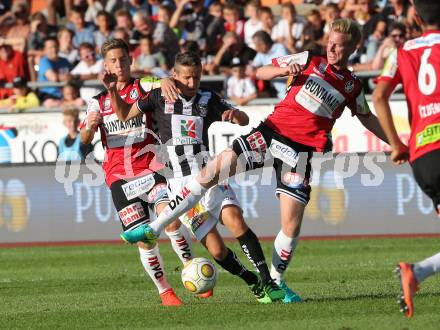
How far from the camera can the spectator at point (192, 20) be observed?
892 inches

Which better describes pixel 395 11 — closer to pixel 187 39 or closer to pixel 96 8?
pixel 187 39

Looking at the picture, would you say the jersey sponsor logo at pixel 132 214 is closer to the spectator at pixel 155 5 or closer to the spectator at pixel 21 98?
the spectator at pixel 21 98

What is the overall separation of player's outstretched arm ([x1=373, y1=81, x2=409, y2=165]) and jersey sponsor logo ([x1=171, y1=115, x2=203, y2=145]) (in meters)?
2.86

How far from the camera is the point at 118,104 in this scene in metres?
10.4

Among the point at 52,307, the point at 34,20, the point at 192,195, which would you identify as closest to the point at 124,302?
the point at 52,307

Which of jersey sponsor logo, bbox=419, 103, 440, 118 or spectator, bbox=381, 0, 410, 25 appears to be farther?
spectator, bbox=381, 0, 410, 25

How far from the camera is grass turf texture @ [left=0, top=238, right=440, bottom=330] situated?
9.02 meters

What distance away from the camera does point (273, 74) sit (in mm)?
9875

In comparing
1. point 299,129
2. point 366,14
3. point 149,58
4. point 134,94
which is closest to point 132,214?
point 134,94

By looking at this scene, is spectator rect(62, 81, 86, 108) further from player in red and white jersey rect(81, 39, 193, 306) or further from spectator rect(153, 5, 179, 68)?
player in red and white jersey rect(81, 39, 193, 306)

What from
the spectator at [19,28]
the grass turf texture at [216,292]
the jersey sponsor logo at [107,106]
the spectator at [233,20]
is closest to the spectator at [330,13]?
the spectator at [233,20]

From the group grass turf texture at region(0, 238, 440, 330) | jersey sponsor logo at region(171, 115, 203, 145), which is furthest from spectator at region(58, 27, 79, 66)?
jersey sponsor logo at region(171, 115, 203, 145)

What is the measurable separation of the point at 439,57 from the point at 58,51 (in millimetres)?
15619

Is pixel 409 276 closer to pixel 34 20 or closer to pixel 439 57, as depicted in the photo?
pixel 439 57
